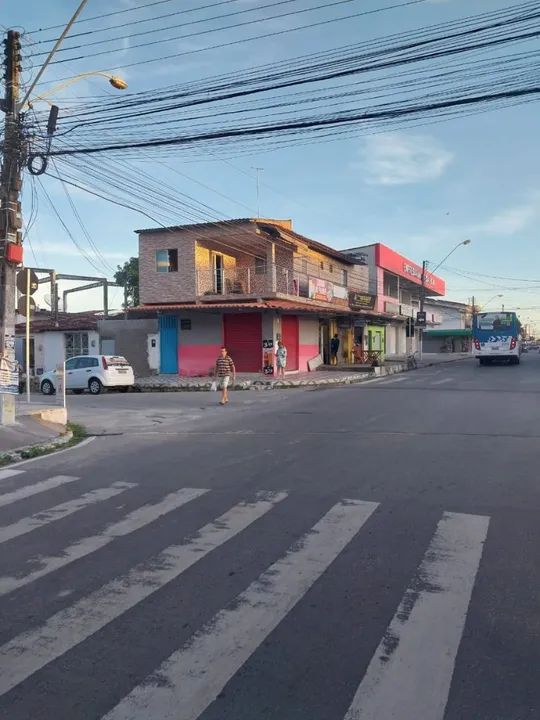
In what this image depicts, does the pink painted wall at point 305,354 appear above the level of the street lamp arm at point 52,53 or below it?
below

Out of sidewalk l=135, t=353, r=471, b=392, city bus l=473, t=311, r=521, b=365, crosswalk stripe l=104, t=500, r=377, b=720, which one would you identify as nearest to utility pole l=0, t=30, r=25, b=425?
crosswalk stripe l=104, t=500, r=377, b=720

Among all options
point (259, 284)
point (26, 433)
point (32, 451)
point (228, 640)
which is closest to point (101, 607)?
point (228, 640)

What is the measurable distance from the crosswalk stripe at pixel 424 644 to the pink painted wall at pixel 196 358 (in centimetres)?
2331

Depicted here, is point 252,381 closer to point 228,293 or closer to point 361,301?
point 228,293

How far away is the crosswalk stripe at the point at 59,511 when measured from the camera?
18.9 feet

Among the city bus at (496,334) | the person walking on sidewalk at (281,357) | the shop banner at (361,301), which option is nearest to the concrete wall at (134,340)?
the person walking on sidewalk at (281,357)

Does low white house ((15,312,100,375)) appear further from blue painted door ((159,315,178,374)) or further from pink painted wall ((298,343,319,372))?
pink painted wall ((298,343,319,372))

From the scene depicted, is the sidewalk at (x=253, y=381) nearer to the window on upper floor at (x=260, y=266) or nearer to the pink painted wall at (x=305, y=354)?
the pink painted wall at (x=305, y=354)

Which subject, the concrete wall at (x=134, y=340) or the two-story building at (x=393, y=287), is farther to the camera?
the two-story building at (x=393, y=287)

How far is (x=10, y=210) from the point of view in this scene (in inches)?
477

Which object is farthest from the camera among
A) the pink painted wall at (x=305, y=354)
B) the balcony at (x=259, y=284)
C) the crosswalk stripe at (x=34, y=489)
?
the pink painted wall at (x=305, y=354)

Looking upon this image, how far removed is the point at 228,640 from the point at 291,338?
25948 millimetres

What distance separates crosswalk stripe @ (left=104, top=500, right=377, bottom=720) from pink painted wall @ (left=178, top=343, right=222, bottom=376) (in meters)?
22.9

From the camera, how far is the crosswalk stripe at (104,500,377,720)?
Result: 2957 mm
